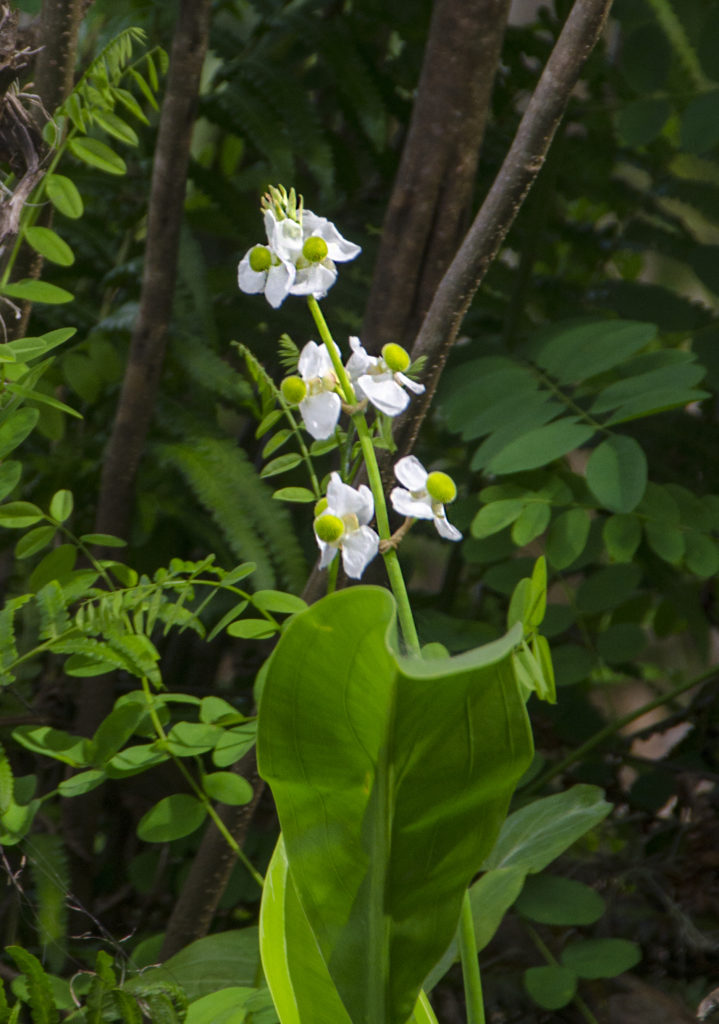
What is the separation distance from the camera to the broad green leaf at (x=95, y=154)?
27.2 inches

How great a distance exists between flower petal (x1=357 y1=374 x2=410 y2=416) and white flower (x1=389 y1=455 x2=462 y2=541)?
0.03m

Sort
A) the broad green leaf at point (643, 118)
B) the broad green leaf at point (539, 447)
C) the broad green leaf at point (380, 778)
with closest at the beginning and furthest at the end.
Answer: the broad green leaf at point (380, 778)
the broad green leaf at point (539, 447)
the broad green leaf at point (643, 118)

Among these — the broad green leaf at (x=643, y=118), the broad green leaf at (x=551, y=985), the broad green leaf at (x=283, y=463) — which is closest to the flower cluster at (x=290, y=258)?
the broad green leaf at (x=283, y=463)

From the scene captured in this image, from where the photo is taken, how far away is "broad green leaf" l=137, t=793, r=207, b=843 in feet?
2.28

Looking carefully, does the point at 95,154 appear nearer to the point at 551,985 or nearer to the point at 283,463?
the point at 283,463

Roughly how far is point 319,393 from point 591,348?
565 millimetres

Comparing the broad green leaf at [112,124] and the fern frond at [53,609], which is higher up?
the broad green leaf at [112,124]

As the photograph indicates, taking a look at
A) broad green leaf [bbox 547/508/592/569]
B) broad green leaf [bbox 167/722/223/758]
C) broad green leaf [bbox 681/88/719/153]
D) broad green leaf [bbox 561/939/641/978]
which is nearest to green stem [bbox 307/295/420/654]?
broad green leaf [bbox 167/722/223/758]

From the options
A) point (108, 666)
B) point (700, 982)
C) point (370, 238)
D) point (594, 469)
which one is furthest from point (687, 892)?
point (370, 238)

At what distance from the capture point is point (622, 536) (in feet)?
3.09

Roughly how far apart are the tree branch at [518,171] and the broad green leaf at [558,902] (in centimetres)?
57

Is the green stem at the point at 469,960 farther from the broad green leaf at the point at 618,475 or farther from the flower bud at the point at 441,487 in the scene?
the broad green leaf at the point at 618,475

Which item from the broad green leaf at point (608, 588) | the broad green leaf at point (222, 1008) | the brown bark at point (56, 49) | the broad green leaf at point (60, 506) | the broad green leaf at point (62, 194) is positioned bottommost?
the broad green leaf at point (608, 588)

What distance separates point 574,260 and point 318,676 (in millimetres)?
1332
